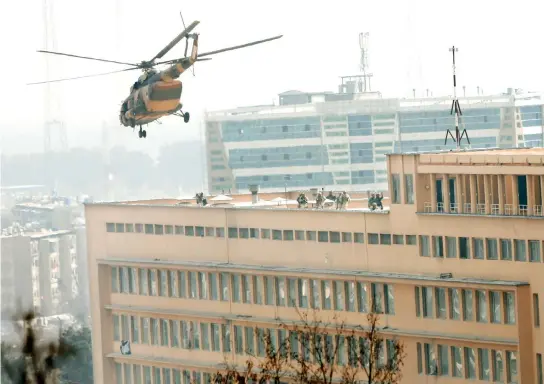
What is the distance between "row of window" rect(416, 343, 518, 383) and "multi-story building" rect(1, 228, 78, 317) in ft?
120

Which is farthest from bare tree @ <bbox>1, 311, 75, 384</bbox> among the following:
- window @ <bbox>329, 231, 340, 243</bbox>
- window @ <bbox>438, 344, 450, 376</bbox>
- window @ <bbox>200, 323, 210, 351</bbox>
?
window @ <bbox>438, 344, 450, 376</bbox>

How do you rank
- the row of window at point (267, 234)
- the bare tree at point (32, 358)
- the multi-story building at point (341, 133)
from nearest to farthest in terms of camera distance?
the row of window at point (267, 234), the bare tree at point (32, 358), the multi-story building at point (341, 133)

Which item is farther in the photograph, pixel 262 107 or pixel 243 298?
pixel 262 107

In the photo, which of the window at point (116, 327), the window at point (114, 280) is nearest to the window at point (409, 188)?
the window at point (114, 280)

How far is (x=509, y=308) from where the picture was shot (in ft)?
212

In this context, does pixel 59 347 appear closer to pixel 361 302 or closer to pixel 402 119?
pixel 361 302

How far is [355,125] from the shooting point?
177500 millimetres

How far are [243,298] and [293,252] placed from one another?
3.85 m

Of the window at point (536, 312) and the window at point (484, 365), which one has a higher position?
the window at point (536, 312)

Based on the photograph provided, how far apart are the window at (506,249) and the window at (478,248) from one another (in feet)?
3.87

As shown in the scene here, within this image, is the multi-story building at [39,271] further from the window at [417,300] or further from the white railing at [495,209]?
the white railing at [495,209]

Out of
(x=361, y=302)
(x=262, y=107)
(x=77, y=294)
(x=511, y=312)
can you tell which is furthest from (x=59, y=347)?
(x=262, y=107)

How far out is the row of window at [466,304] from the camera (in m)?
64.8

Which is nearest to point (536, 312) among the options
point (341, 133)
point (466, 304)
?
point (466, 304)
